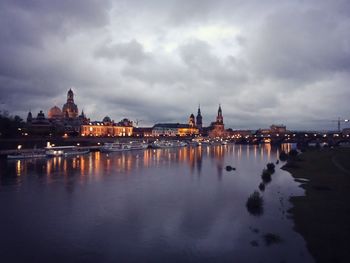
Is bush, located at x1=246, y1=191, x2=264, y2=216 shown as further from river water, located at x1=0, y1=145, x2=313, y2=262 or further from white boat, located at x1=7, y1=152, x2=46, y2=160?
white boat, located at x1=7, y1=152, x2=46, y2=160

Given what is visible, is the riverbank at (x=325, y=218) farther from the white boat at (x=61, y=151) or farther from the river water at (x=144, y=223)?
the white boat at (x=61, y=151)

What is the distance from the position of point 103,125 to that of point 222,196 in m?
163

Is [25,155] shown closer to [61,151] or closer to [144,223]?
[61,151]

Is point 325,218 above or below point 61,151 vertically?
below

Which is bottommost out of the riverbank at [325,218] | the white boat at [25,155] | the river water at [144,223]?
the river water at [144,223]

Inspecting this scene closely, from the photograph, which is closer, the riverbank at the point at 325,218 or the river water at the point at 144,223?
the riverbank at the point at 325,218

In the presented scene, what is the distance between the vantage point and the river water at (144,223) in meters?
19.8

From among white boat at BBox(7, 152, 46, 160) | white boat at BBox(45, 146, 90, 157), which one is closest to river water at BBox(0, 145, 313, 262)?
white boat at BBox(7, 152, 46, 160)

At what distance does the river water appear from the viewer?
1975cm

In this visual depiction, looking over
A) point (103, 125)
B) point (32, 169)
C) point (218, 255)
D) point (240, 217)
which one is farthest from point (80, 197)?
point (103, 125)

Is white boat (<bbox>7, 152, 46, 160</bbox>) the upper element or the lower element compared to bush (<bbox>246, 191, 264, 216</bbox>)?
upper

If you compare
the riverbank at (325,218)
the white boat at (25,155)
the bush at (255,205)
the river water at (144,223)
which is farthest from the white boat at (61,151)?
the bush at (255,205)

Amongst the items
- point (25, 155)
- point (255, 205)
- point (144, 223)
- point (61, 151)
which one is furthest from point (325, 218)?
point (61, 151)

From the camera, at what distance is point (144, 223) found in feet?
84.5
